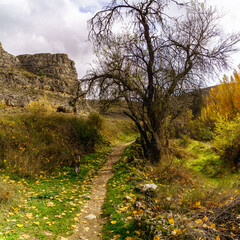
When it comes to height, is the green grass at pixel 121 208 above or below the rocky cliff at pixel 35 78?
below

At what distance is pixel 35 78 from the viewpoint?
34438 millimetres

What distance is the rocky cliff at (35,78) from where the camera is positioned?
27.6 meters

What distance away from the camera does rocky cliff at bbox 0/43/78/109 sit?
27.6 m

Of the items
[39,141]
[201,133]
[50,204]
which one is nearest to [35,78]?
[39,141]

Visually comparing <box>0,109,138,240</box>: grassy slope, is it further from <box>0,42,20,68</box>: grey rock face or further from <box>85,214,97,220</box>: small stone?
<box>0,42,20,68</box>: grey rock face

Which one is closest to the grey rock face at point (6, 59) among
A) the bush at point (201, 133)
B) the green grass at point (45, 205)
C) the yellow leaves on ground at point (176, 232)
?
the bush at point (201, 133)

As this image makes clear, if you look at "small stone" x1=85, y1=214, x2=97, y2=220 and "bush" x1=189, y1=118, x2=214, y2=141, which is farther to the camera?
"bush" x1=189, y1=118, x2=214, y2=141

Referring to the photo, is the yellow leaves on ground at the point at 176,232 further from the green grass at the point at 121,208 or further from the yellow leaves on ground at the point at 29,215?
the yellow leaves on ground at the point at 29,215

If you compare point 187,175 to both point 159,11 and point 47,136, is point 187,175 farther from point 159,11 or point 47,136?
point 159,11

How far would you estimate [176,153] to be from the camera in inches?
450

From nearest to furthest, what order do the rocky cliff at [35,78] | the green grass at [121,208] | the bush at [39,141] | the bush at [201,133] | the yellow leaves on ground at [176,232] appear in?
the yellow leaves on ground at [176,232] < the green grass at [121,208] < the bush at [39,141] < the bush at [201,133] < the rocky cliff at [35,78]

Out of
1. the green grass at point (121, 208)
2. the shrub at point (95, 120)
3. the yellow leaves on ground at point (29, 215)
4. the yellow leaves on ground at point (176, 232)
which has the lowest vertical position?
the green grass at point (121, 208)

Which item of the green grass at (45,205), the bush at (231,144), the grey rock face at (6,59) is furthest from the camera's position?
the grey rock face at (6,59)

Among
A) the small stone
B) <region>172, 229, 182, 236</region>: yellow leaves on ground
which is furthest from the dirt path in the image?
<region>172, 229, 182, 236</region>: yellow leaves on ground
